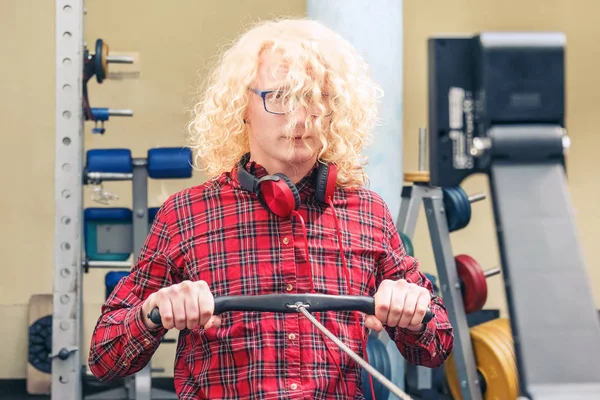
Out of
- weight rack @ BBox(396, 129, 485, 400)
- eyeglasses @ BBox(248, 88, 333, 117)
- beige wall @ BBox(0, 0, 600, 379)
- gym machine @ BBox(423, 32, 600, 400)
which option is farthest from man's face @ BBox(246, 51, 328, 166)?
beige wall @ BBox(0, 0, 600, 379)

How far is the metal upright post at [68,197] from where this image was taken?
10.4 ft

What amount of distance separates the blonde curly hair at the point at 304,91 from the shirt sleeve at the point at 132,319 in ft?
0.71

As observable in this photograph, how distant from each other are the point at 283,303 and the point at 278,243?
270 millimetres

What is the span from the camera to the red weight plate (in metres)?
3.65

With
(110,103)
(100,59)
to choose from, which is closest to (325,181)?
(100,59)

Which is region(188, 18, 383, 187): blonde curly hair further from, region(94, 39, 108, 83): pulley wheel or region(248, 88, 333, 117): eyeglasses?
region(94, 39, 108, 83): pulley wheel

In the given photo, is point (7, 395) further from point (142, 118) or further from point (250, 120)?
point (250, 120)

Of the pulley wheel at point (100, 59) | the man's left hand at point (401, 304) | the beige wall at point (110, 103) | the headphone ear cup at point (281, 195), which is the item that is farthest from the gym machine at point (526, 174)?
the beige wall at point (110, 103)

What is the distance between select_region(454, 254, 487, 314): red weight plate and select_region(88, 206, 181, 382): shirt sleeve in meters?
2.26

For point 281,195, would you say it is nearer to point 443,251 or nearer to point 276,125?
point 276,125

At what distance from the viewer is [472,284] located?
367 centimetres

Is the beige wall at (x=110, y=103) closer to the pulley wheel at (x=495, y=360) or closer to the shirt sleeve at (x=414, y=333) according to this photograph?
the pulley wheel at (x=495, y=360)

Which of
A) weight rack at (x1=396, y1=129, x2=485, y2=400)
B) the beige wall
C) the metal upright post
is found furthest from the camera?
the beige wall

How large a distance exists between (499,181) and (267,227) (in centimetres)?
84
